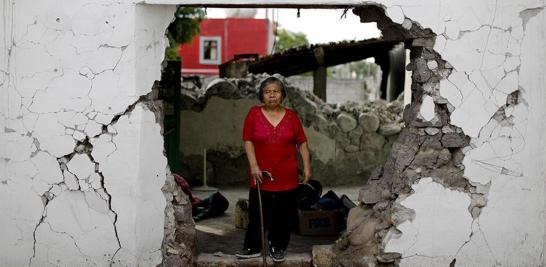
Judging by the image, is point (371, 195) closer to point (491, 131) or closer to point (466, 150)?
point (466, 150)

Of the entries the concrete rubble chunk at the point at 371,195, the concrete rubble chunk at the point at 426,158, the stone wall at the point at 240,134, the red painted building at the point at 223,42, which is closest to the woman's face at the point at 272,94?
the concrete rubble chunk at the point at 371,195

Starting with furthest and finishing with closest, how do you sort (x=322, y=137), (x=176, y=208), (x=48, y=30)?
(x=322, y=137) → (x=176, y=208) → (x=48, y=30)

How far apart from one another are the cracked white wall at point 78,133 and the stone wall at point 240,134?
5.16m

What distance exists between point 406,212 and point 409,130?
2.03ft

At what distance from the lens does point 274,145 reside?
5.36 m

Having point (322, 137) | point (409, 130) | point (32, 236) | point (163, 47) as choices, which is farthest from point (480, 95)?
point (322, 137)

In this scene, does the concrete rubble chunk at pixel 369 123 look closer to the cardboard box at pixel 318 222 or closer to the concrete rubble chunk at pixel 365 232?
the cardboard box at pixel 318 222

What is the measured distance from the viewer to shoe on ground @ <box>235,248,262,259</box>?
5.50m

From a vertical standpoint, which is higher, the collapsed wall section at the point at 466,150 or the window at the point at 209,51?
the window at the point at 209,51

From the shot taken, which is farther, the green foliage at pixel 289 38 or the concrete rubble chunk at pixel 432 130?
the green foliage at pixel 289 38

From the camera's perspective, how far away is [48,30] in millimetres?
4883

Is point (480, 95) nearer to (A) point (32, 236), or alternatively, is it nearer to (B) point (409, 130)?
(B) point (409, 130)

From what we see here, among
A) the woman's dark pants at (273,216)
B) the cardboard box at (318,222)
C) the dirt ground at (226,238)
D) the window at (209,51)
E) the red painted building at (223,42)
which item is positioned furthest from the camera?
the window at (209,51)

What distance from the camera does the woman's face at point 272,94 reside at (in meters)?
5.30
